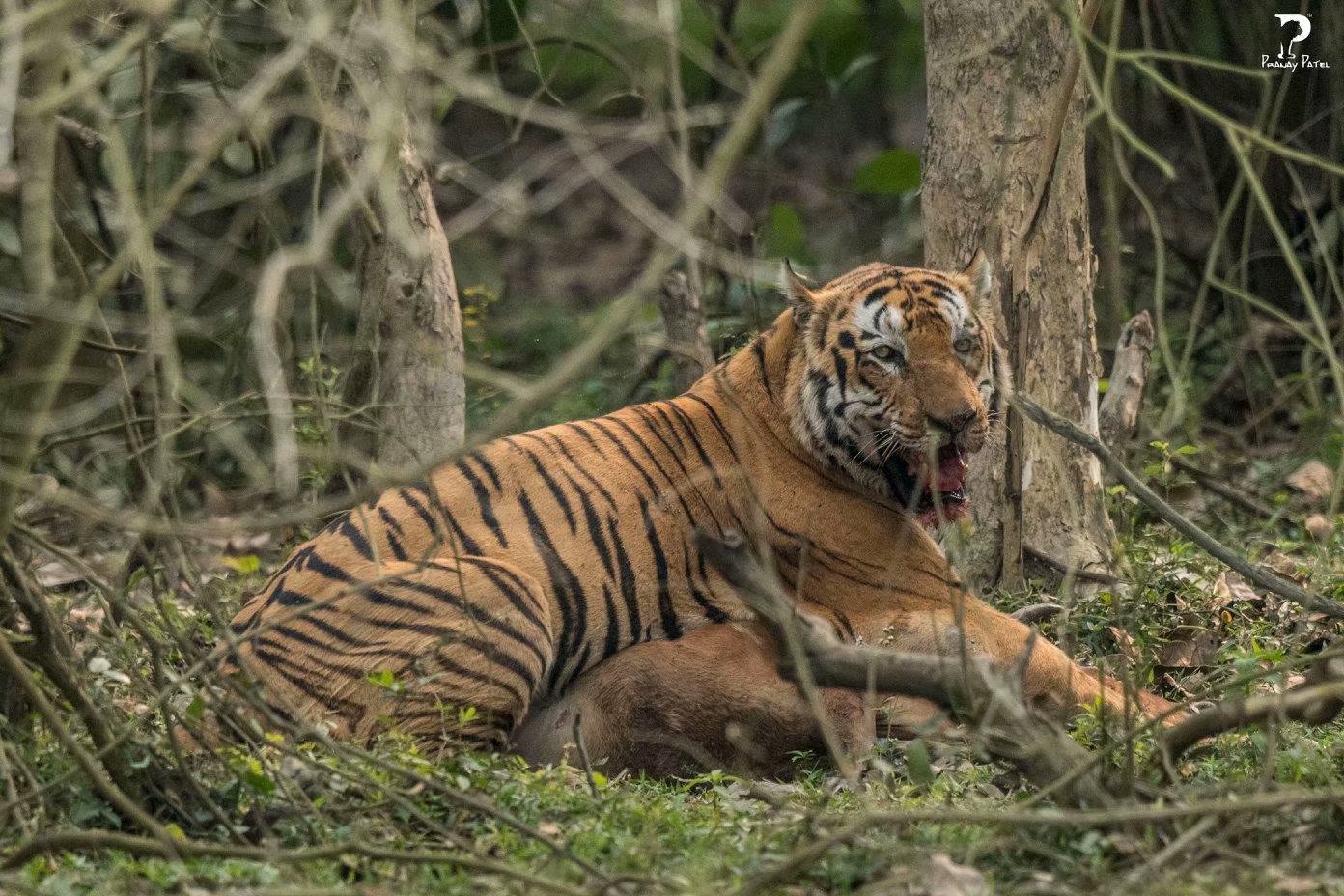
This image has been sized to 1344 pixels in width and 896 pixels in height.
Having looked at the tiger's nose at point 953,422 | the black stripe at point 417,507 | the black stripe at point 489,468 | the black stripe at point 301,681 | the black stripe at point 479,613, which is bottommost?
the black stripe at point 301,681

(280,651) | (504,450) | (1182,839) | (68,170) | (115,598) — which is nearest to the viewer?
(1182,839)

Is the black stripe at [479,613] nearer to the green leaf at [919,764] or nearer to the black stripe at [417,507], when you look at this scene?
the black stripe at [417,507]

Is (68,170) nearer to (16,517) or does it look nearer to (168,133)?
(168,133)

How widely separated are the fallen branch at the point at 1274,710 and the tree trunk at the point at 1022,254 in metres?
2.38

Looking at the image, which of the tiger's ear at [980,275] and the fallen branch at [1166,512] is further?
the tiger's ear at [980,275]

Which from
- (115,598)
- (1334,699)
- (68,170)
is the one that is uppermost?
(68,170)

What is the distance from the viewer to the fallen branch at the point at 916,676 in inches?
129

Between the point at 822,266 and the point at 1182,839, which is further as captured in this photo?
the point at 822,266

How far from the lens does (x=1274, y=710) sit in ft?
10.6

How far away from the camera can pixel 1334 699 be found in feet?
11.4

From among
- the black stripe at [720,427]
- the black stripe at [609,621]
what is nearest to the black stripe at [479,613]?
the black stripe at [609,621]

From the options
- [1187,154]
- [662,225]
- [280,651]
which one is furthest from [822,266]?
[662,225]

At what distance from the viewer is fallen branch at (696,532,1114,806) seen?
3279mm

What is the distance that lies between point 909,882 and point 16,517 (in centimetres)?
200
